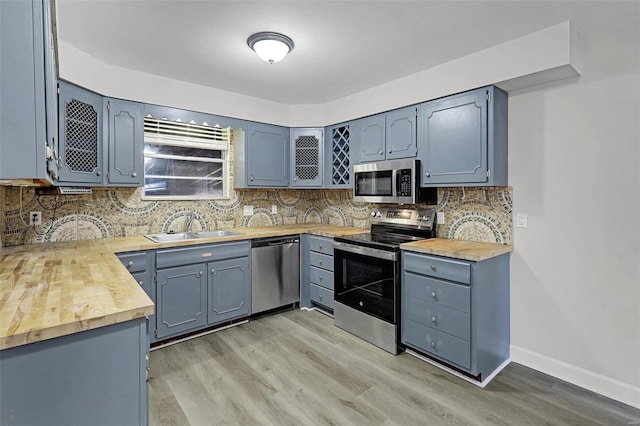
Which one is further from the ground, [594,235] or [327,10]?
[327,10]

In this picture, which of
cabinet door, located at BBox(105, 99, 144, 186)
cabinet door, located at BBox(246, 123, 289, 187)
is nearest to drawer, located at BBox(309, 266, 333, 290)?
cabinet door, located at BBox(246, 123, 289, 187)

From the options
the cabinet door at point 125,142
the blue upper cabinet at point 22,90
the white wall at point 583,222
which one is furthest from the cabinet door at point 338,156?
the blue upper cabinet at point 22,90

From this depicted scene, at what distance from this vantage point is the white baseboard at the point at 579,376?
2.12 metres

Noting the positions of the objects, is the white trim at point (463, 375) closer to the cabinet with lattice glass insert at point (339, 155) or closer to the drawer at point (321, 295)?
the drawer at point (321, 295)

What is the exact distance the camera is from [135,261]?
2.66 meters

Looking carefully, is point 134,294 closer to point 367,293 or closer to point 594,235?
point 367,293

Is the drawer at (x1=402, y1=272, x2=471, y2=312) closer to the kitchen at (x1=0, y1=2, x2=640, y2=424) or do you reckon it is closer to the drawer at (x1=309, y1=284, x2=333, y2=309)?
the kitchen at (x1=0, y1=2, x2=640, y2=424)

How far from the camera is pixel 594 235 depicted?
7.48 feet

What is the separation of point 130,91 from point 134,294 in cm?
226

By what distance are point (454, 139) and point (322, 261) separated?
5.93ft

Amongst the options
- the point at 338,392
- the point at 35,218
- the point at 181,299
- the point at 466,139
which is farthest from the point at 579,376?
the point at 35,218

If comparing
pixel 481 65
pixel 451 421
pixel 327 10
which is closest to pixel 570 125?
pixel 481 65

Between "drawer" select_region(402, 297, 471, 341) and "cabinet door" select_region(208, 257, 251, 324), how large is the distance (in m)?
1.59

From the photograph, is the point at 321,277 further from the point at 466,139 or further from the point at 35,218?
the point at 35,218
